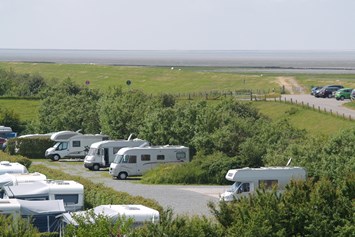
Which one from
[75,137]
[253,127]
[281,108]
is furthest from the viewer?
[281,108]

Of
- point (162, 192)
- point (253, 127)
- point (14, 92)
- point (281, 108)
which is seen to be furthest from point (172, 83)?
point (162, 192)

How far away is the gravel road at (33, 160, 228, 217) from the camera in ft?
116

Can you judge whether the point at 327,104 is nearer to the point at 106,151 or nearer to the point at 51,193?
the point at 106,151

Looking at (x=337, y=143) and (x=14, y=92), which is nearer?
(x=337, y=143)

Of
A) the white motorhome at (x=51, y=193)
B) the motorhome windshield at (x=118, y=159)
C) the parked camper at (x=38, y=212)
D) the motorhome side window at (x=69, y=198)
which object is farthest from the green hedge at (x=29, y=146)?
the parked camper at (x=38, y=212)

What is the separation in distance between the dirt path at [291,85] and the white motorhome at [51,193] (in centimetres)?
6370

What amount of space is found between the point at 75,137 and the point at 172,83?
62602mm

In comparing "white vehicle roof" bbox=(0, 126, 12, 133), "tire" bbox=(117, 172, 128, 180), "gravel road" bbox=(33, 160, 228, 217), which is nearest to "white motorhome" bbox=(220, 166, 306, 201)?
"gravel road" bbox=(33, 160, 228, 217)

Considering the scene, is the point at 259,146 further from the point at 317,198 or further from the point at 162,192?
the point at 317,198

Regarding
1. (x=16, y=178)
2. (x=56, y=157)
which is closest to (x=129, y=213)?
(x=16, y=178)

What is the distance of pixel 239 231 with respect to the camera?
22.0 meters

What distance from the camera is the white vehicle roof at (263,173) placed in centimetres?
3622

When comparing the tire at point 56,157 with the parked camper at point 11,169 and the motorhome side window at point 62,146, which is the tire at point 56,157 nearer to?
the motorhome side window at point 62,146

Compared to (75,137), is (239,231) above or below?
above
